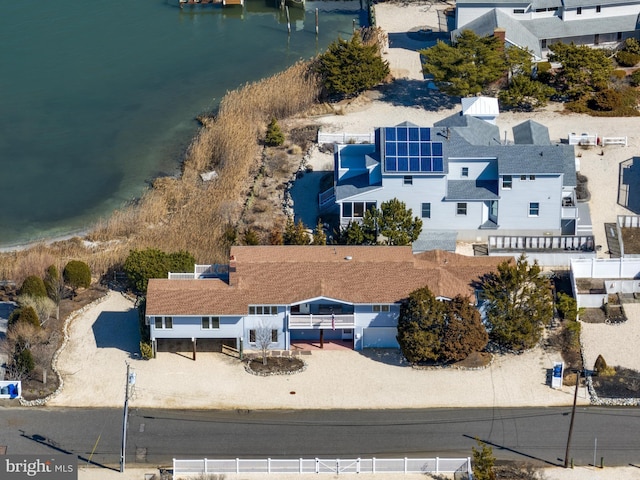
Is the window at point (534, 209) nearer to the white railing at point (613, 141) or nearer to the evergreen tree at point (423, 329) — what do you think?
the white railing at point (613, 141)

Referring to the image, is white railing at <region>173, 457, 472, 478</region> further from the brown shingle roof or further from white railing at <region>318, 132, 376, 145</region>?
white railing at <region>318, 132, 376, 145</region>

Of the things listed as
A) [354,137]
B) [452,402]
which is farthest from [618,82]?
[452,402]

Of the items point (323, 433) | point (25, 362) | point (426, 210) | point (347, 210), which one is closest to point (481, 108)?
point (426, 210)

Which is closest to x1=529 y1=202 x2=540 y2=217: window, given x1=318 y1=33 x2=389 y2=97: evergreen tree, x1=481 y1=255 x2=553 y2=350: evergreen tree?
x1=481 y1=255 x2=553 y2=350: evergreen tree

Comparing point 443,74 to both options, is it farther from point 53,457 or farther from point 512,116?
point 53,457

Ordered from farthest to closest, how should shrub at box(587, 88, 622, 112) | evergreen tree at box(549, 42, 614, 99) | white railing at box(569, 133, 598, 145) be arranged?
evergreen tree at box(549, 42, 614, 99)
shrub at box(587, 88, 622, 112)
white railing at box(569, 133, 598, 145)

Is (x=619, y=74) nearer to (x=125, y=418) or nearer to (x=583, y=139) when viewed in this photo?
(x=583, y=139)
